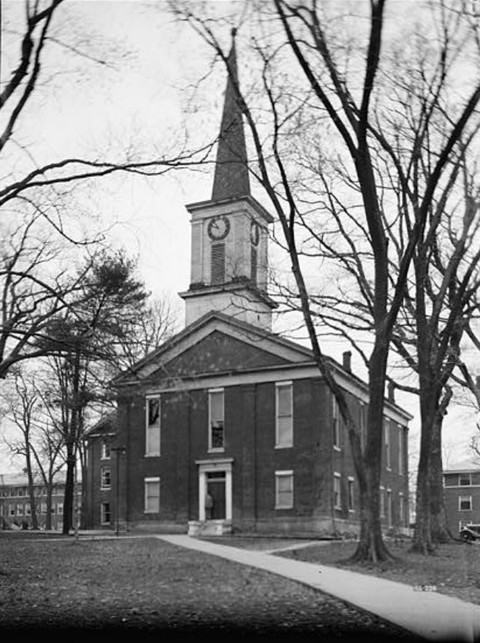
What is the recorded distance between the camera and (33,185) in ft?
42.0

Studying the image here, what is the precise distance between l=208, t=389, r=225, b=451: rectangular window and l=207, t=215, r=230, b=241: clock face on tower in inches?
505

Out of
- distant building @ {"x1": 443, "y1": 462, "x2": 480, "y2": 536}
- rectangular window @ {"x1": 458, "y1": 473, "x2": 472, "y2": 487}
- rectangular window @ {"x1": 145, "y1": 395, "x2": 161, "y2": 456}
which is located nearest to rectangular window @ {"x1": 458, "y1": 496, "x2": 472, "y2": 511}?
distant building @ {"x1": 443, "y1": 462, "x2": 480, "y2": 536}

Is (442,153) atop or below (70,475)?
atop

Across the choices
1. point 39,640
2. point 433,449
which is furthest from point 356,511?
point 39,640

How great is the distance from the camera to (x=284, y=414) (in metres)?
35.2

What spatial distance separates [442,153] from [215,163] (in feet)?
13.4

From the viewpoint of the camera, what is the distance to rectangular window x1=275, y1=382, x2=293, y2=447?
35.0m

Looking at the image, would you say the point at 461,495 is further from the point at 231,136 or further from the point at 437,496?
the point at 231,136

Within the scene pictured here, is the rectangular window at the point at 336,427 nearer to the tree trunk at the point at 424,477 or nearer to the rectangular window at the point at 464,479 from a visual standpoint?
the rectangular window at the point at 464,479

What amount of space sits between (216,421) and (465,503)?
1503 centimetres

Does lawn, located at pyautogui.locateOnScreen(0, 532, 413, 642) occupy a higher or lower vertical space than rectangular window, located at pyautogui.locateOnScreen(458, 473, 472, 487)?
lower

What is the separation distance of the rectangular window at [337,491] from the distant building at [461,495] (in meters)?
9.64

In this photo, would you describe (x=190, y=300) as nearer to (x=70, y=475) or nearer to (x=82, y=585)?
(x=70, y=475)

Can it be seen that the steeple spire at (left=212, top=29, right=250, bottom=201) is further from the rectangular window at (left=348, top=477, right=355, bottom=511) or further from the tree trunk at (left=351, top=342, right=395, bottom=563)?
the rectangular window at (left=348, top=477, right=355, bottom=511)
